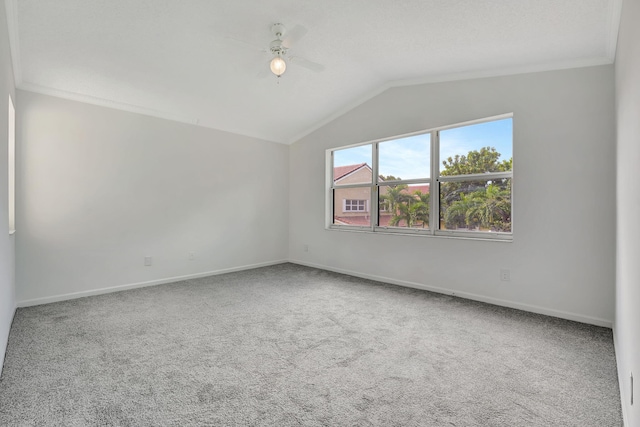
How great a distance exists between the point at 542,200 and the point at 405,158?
177cm

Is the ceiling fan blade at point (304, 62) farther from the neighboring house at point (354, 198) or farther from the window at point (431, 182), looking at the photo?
the neighboring house at point (354, 198)

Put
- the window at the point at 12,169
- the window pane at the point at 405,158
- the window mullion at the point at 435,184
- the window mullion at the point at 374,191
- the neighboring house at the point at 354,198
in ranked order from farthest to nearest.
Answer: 1. the neighboring house at the point at 354,198
2. the window mullion at the point at 374,191
3. the window pane at the point at 405,158
4. the window mullion at the point at 435,184
5. the window at the point at 12,169

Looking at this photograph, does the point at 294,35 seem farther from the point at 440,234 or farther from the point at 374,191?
the point at 440,234

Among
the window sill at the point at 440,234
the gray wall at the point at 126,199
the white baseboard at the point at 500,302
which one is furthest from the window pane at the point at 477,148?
the gray wall at the point at 126,199

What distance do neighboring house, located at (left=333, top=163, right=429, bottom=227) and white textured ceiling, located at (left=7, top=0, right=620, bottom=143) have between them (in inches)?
56.3

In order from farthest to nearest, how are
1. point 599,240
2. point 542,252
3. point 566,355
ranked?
point 542,252 → point 599,240 → point 566,355

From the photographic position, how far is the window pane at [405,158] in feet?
13.9

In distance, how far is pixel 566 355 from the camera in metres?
2.31

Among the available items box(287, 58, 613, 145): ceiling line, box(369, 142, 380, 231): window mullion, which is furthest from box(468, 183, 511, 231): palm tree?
box(369, 142, 380, 231): window mullion

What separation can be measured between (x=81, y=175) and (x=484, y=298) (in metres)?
4.87

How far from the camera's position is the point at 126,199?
4.01m

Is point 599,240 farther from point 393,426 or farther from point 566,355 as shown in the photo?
point 393,426

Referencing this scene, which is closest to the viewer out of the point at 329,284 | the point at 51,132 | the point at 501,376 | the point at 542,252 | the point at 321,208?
the point at 501,376

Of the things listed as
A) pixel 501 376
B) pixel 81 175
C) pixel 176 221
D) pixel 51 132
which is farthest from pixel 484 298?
pixel 51 132
